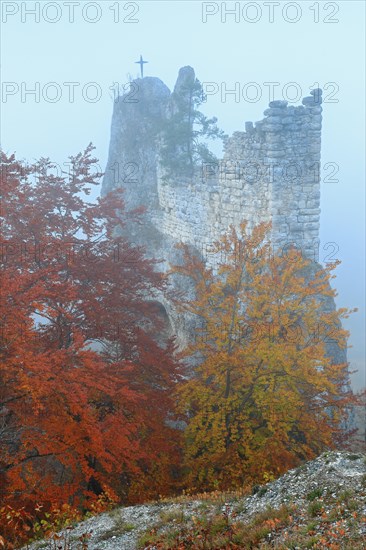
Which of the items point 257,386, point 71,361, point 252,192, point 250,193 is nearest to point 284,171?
point 252,192

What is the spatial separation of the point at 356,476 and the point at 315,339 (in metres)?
6.79

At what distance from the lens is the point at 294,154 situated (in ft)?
61.5

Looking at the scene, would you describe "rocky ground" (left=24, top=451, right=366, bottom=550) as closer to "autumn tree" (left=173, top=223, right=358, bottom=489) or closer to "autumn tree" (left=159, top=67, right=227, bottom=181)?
"autumn tree" (left=173, top=223, right=358, bottom=489)

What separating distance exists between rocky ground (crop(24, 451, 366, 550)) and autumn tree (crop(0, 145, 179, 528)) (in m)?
1.34

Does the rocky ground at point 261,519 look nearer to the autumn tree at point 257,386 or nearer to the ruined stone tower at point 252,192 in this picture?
the autumn tree at point 257,386

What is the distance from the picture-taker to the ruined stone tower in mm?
18609

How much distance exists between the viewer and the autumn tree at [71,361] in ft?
39.1

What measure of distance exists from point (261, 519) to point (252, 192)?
38.0 ft

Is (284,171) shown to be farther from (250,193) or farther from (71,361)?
(71,361)

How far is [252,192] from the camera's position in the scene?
19.5m

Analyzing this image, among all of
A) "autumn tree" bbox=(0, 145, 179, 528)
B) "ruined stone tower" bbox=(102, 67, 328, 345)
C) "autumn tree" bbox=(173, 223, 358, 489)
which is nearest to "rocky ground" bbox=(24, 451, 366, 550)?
"autumn tree" bbox=(0, 145, 179, 528)

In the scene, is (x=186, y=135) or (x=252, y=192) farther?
(x=186, y=135)

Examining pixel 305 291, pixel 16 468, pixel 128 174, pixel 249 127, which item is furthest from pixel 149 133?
pixel 16 468

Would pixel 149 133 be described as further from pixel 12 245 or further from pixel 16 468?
pixel 16 468
